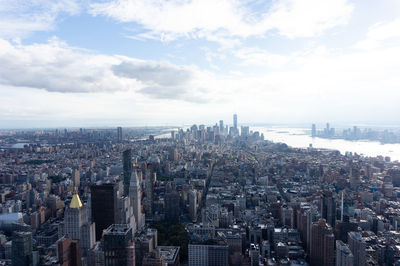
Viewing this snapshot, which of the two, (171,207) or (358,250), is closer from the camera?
(358,250)

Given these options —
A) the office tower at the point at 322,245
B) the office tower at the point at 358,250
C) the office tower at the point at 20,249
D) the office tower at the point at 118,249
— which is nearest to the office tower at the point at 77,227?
the office tower at the point at 20,249

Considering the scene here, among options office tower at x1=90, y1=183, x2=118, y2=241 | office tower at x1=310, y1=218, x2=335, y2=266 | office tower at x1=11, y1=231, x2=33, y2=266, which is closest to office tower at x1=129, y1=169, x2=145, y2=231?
office tower at x1=90, y1=183, x2=118, y2=241

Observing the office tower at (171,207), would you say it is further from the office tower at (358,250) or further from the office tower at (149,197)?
the office tower at (358,250)

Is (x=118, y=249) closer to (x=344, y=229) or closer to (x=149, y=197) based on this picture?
(x=344, y=229)

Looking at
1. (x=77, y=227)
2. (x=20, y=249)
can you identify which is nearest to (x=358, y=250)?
(x=77, y=227)

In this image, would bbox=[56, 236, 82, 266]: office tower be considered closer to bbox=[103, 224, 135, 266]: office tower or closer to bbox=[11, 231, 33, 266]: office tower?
bbox=[11, 231, 33, 266]: office tower
